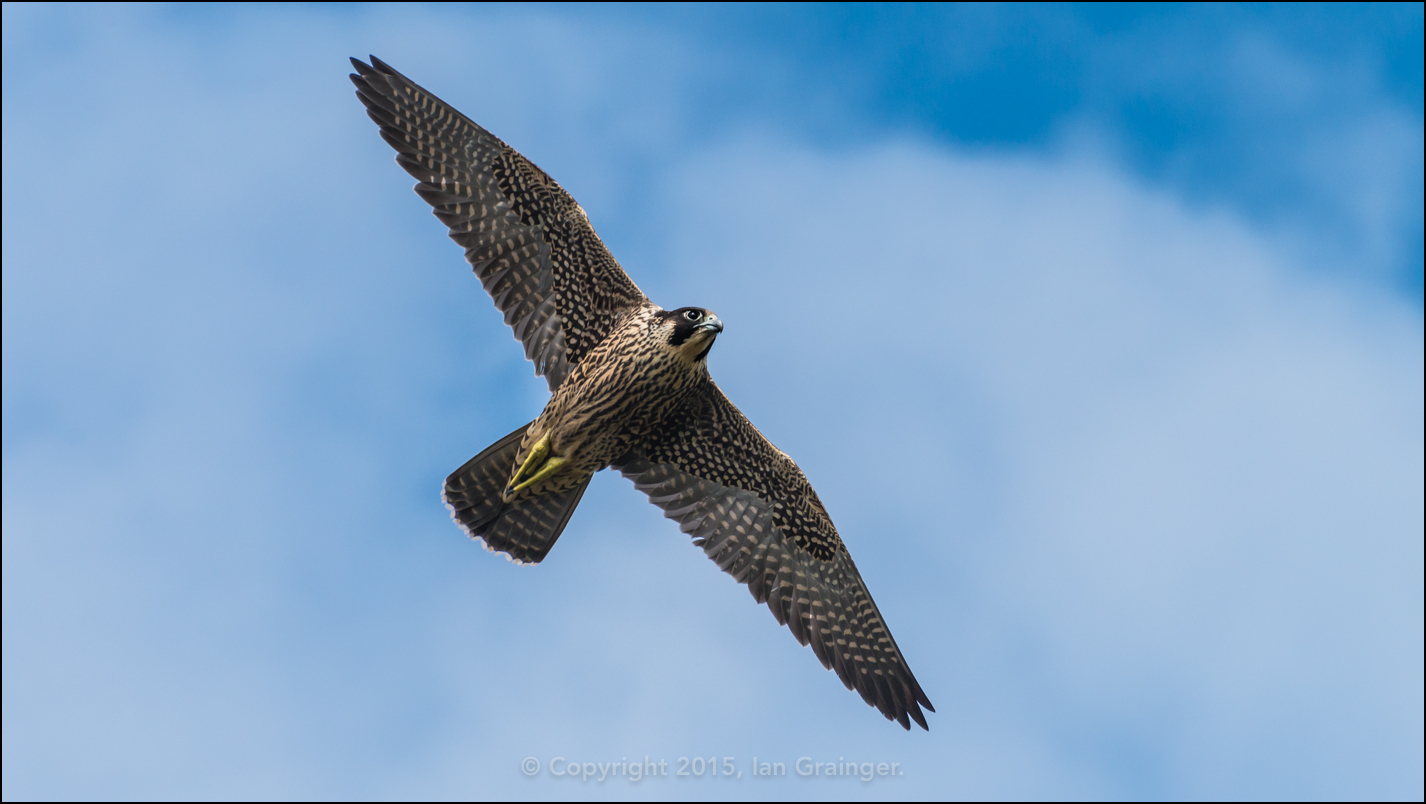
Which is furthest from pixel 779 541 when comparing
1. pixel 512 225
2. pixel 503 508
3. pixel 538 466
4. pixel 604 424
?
pixel 512 225

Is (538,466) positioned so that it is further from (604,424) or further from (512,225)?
(512,225)

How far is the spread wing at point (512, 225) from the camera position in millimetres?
10312

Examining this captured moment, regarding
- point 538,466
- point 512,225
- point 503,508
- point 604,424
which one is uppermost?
point 512,225

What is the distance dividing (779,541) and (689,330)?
253 cm

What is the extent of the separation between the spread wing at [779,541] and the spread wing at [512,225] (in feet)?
4.11

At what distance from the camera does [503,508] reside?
10.6 metres

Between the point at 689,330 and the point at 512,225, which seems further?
the point at 512,225

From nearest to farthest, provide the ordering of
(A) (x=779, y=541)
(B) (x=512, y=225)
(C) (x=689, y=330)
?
(C) (x=689, y=330) < (B) (x=512, y=225) < (A) (x=779, y=541)

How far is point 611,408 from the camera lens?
10031 millimetres

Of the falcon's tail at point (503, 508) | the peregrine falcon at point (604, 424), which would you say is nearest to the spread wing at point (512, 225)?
the peregrine falcon at point (604, 424)

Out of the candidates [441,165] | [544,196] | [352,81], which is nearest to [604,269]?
[544,196]

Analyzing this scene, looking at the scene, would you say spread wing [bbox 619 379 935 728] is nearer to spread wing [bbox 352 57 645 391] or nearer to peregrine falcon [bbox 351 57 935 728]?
peregrine falcon [bbox 351 57 935 728]

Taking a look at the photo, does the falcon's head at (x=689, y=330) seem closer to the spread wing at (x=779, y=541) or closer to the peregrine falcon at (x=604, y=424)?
the peregrine falcon at (x=604, y=424)

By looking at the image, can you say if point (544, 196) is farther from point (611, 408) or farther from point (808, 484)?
point (808, 484)
